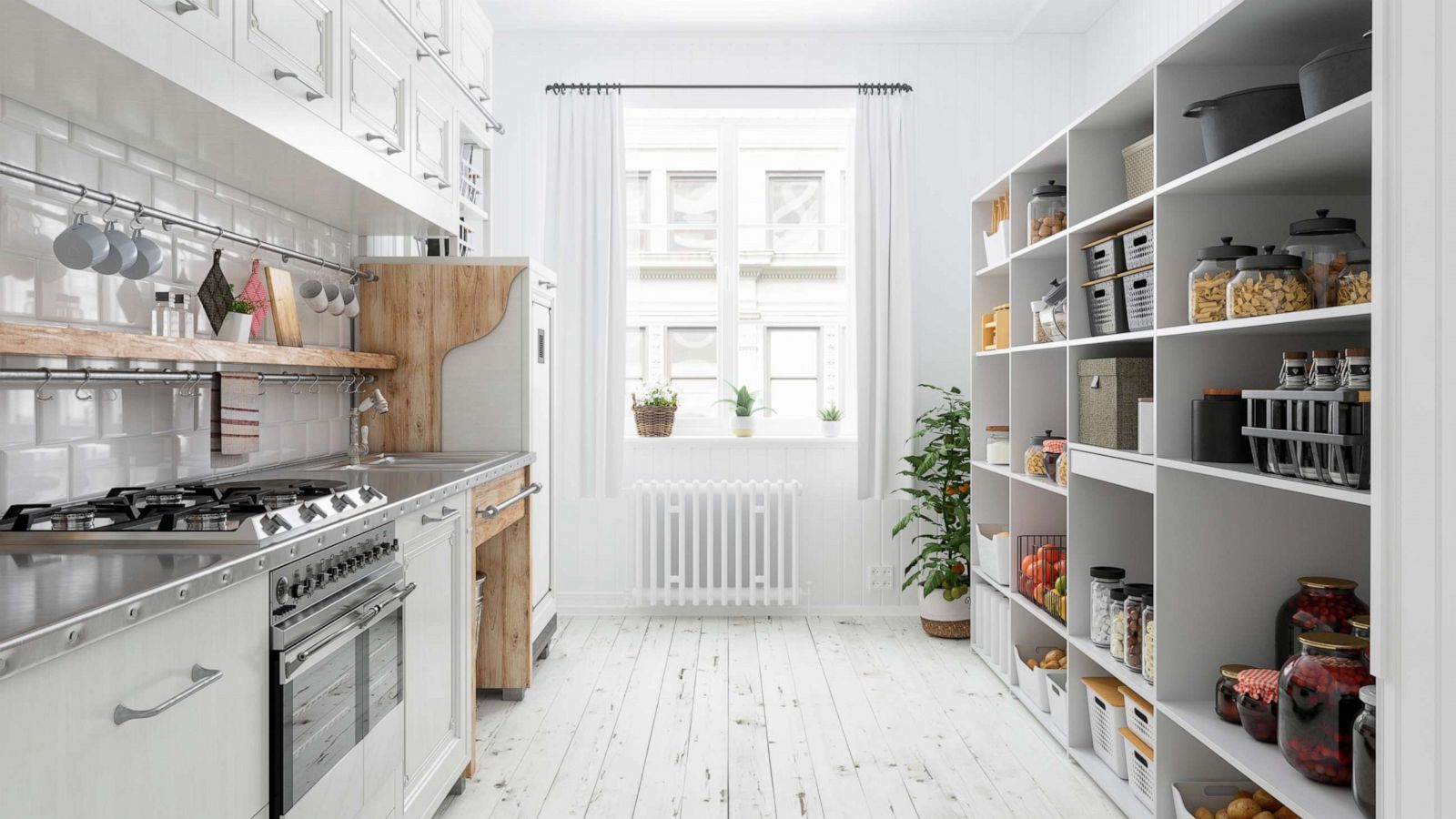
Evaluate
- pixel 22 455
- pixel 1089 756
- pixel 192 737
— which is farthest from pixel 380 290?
pixel 1089 756

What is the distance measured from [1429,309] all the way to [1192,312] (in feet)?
2.66

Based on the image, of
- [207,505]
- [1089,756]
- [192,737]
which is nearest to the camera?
[192,737]

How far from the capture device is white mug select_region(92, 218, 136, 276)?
5.68 feet

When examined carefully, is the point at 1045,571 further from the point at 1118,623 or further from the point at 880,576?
the point at 880,576

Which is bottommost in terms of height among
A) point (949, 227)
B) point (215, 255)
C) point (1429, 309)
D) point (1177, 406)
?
point (1177, 406)

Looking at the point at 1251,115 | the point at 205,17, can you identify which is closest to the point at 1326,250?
the point at 1251,115

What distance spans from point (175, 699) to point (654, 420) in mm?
3255

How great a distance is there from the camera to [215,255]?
218 cm

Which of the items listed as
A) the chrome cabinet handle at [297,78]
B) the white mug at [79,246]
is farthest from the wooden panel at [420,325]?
the white mug at [79,246]

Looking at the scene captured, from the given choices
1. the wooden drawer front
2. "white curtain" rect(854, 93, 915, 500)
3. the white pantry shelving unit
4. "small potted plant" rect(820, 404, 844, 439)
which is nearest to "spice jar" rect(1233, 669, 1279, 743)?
the white pantry shelving unit

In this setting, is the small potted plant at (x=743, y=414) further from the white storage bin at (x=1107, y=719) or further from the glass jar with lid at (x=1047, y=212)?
the white storage bin at (x=1107, y=719)

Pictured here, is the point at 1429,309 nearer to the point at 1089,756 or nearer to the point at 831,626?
the point at 1089,756

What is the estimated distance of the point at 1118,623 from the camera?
8.00 ft

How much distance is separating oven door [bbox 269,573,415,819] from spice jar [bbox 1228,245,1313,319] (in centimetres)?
188
